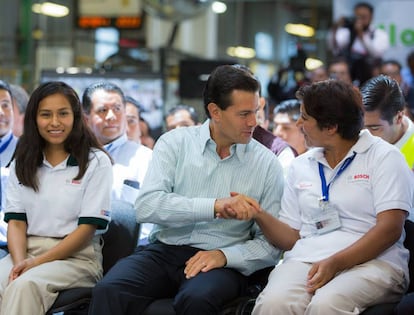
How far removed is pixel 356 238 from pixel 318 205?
227 millimetres

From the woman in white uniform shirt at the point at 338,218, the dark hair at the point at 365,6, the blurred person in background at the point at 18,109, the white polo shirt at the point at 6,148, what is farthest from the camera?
the dark hair at the point at 365,6

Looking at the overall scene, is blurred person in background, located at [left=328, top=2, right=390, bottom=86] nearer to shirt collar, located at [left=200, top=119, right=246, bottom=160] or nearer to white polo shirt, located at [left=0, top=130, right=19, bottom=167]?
white polo shirt, located at [left=0, top=130, right=19, bottom=167]

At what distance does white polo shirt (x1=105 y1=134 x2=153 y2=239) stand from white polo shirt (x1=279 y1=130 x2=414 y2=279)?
1.20 m

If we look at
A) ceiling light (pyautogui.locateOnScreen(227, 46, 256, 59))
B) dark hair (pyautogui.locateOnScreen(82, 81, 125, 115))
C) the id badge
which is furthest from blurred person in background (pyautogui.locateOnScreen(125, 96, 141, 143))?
ceiling light (pyautogui.locateOnScreen(227, 46, 256, 59))

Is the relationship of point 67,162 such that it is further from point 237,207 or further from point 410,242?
point 410,242

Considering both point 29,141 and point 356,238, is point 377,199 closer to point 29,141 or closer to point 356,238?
point 356,238

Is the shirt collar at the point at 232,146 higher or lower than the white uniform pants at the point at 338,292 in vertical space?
higher

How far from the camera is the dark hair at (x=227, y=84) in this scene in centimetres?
380

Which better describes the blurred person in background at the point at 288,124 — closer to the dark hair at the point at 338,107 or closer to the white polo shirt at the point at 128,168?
the white polo shirt at the point at 128,168

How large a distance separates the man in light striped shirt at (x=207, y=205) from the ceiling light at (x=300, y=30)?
27.2 feet

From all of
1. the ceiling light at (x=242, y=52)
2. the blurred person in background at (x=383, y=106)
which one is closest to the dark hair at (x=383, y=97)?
the blurred person in background at (x=383, y=106)

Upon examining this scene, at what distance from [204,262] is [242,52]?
9664 mm

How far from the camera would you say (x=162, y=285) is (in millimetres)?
3719

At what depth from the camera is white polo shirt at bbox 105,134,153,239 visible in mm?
4551
